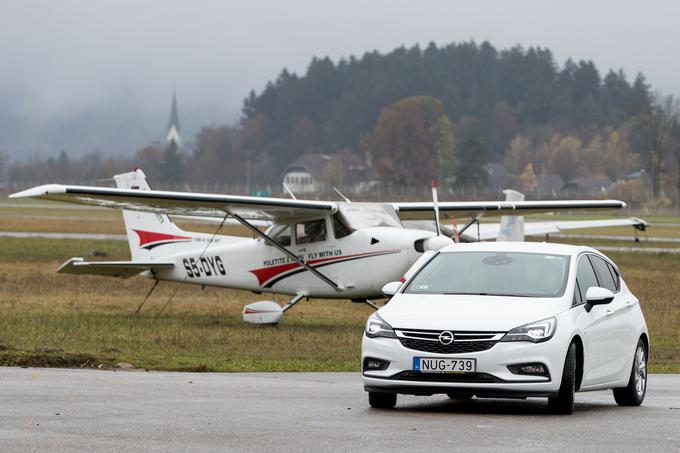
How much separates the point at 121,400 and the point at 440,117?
173 m

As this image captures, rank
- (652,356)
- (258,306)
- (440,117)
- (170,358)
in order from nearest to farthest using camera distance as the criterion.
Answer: (170,358)
(652,356)
(258,306)
(440,117)

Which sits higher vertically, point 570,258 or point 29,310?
point 570,258

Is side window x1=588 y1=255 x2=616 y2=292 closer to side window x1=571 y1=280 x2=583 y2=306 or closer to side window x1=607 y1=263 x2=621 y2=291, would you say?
side window x1=607 y1=263 x2=621 y2=291

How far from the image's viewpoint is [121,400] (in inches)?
457

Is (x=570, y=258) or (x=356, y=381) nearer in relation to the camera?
(x=570, y=258)

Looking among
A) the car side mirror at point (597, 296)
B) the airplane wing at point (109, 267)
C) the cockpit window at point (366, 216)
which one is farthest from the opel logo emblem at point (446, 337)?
the airplane wing at point (109, 267)

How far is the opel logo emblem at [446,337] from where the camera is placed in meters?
10.9

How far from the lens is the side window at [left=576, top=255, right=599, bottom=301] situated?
1212 centimetres

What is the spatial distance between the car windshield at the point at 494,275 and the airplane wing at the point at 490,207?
12.4 m

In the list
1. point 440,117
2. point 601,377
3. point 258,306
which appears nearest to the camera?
point 601,377

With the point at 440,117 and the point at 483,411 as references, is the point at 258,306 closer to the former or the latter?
the point at 483,411

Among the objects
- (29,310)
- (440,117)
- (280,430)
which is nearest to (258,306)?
(29,310)

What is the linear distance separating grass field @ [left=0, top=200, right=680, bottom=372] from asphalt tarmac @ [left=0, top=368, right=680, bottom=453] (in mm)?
2894

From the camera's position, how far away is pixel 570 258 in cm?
1234
